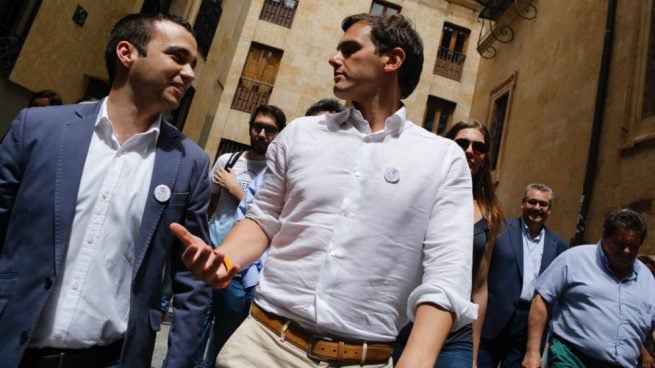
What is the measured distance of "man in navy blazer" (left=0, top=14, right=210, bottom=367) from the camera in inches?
61.1

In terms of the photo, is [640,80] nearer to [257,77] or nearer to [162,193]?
[162,193]

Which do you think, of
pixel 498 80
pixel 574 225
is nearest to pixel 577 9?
pixel 498 80

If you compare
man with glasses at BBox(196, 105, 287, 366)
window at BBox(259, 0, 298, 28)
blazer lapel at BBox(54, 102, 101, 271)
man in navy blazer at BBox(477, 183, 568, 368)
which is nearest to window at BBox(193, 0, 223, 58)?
window at BBox(259, 0, 298, 28)

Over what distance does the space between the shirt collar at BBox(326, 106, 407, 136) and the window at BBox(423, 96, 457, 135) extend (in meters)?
16.5

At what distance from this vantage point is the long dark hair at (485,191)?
2.96 m

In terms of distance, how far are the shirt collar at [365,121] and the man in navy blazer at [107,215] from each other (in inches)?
28.5

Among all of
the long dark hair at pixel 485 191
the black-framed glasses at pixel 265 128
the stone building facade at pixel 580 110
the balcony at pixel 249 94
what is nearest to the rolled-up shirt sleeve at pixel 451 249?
the long dark hair at pixel 485 191

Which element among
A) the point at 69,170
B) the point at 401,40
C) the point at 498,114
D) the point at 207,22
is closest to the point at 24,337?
the point at 69,170

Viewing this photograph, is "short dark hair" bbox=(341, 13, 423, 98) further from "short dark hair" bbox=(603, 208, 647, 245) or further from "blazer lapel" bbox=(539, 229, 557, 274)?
"blazer lapel" bbox=(539, 229, 557, 274)

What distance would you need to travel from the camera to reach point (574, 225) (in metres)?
7.82

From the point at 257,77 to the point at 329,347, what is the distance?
654 inches

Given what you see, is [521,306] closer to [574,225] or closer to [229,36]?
[574,225]

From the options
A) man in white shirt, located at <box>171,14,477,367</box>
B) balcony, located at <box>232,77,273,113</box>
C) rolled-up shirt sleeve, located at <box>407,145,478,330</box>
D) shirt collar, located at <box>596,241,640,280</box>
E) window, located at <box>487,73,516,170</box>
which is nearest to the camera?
rolled-up shirt sleeve, located at <box>407,145,478,330</box>

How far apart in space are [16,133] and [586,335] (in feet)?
13.0
